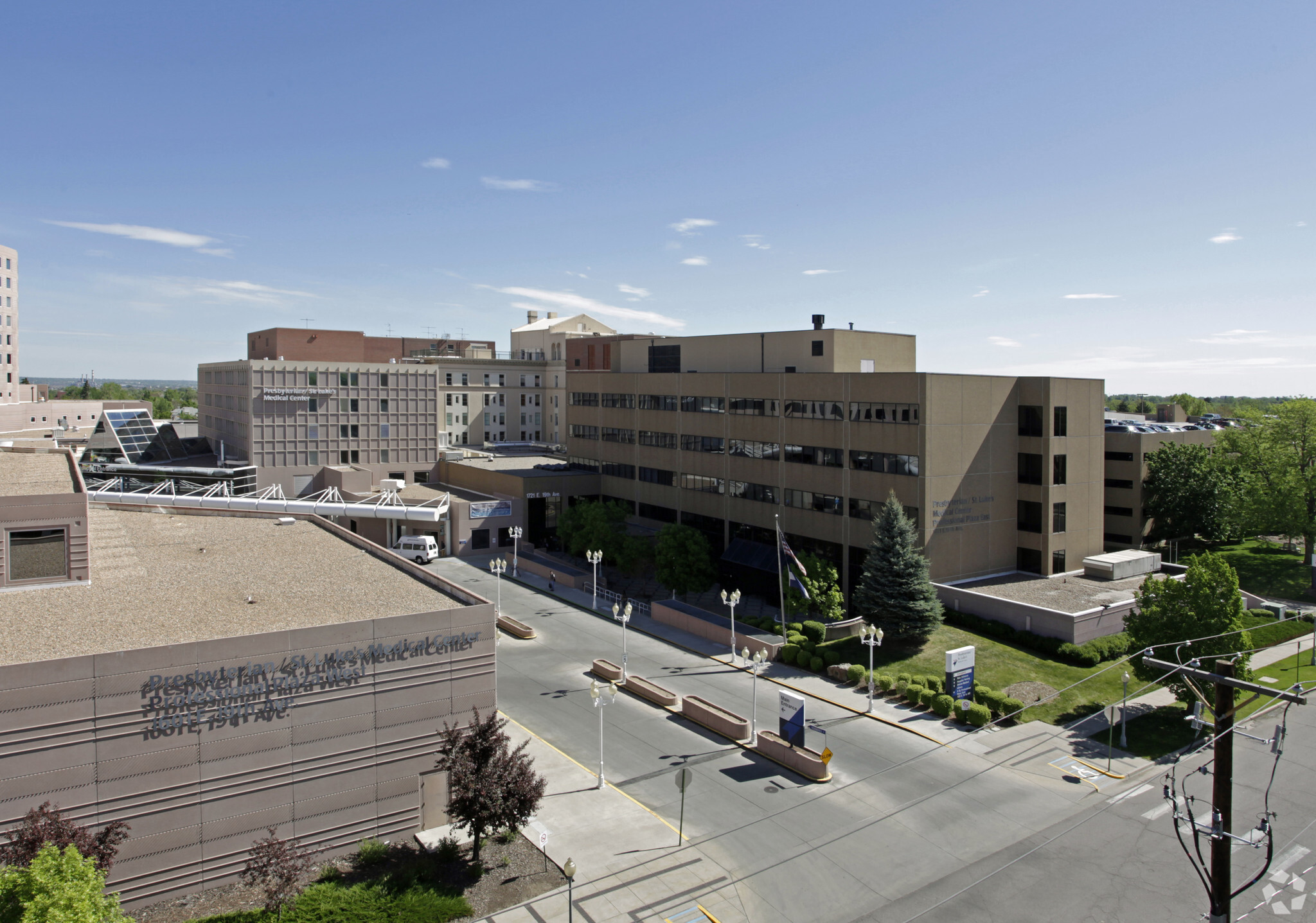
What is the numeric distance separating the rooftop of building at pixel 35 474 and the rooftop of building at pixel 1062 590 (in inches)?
1514

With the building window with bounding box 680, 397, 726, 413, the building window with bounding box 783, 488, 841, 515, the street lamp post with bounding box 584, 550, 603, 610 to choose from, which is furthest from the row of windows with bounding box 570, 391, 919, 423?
the street lamp post with bounding box 584, 550, 603, 610

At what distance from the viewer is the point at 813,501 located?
154 ft

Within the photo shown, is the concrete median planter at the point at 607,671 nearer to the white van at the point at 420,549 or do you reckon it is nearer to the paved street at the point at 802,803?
the paved street at the point at 802,803

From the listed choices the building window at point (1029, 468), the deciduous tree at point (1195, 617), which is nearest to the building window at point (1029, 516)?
the building window at point (1029, 468)

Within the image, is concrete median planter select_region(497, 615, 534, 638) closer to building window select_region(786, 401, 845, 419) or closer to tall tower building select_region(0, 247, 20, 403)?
building window select_region(786, 401, 845, 419)

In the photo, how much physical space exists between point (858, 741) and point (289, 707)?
18.3 m

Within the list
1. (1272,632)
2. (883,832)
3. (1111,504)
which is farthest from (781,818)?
(1111,504)

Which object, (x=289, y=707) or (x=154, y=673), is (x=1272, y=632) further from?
(x=154, y=673)

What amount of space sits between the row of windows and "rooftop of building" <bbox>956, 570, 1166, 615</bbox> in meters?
9.56

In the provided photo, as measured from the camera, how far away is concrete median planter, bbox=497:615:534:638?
41312 mm

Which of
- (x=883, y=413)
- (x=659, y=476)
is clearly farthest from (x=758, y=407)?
(x=659, y=476)

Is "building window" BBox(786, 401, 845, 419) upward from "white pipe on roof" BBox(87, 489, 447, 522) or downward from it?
upward

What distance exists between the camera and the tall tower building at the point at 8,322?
11688 centimetres

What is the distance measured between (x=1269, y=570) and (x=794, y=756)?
46.3 metres
